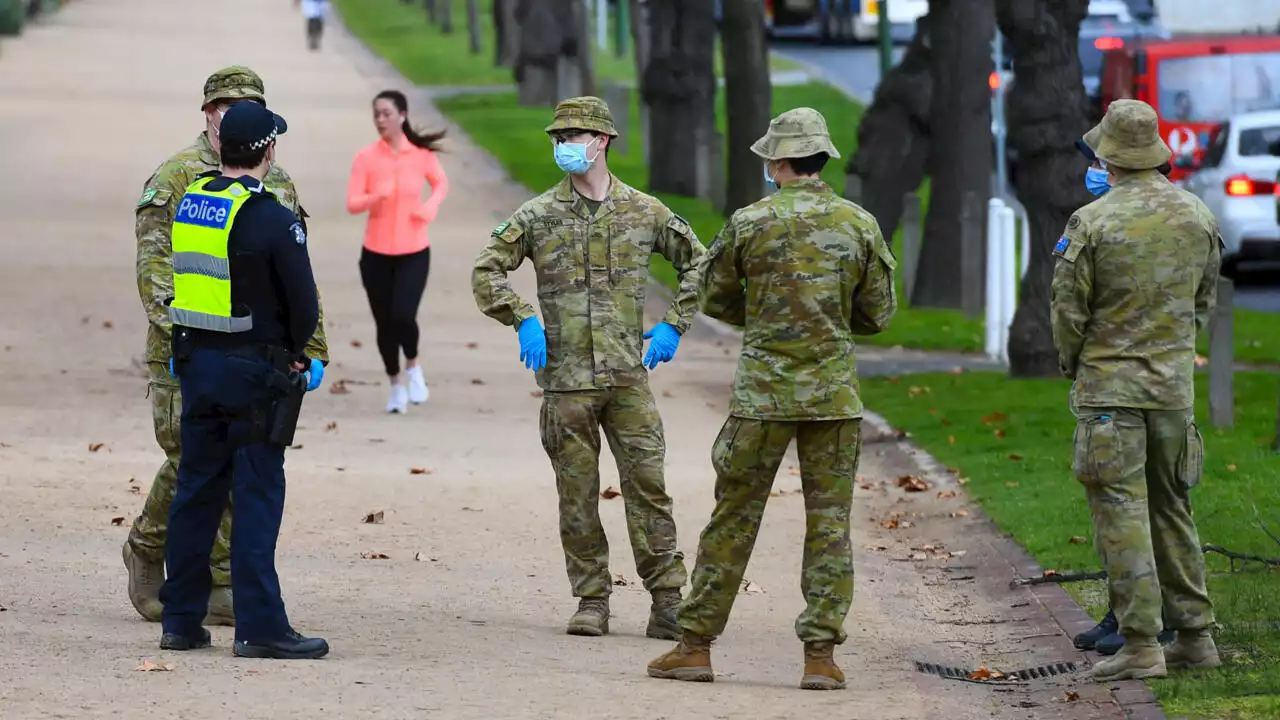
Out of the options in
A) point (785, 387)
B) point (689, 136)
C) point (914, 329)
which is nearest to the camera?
point (785, 387)

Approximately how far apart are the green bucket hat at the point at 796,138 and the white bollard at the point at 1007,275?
9476mm

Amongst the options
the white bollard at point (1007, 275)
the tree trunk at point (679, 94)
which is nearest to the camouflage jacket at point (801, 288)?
the white bollard at point (1007, 275)

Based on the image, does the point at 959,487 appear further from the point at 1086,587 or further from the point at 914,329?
the point at 914,329

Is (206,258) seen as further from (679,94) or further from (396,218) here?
(679,94)

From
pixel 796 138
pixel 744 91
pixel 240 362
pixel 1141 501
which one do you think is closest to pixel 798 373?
pixel 796 138

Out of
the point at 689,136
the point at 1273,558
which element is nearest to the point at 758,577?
the point at 1273,558

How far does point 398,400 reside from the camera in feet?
49.6

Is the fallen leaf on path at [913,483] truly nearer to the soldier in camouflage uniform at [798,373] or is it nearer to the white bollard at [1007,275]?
the white bollard at [1007,275]

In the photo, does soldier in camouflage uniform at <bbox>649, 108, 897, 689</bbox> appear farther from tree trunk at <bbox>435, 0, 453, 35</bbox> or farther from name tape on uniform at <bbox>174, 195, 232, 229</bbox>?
tree trunk at <bbox>435, 0, 453, 35</bbox>

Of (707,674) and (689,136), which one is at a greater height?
(707,674)

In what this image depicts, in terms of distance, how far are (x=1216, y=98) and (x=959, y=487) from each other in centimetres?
1532

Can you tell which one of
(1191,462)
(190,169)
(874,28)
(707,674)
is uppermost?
(190,169)

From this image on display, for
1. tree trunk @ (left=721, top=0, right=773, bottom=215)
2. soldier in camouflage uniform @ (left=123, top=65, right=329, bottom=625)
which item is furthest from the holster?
tree trunk @ (left=721, top=0, right=773, bottom=215)

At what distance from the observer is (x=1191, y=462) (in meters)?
8.04
